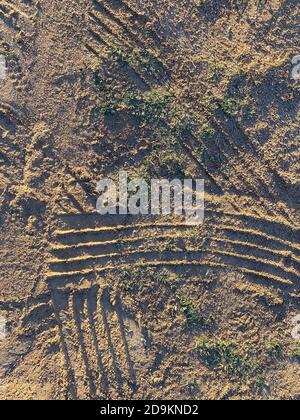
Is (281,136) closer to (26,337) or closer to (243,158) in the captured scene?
(243,158)

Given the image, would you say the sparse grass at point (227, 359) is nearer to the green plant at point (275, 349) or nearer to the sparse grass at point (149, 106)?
the green plant at point (275, 349)

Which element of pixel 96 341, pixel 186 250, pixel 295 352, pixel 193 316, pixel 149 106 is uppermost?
pixel 149 106

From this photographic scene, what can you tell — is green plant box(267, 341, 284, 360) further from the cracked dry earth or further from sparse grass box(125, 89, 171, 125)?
sparse grass box(125, 89, 171, 125)

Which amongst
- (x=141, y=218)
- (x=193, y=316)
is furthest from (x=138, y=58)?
(x=193, y=316)

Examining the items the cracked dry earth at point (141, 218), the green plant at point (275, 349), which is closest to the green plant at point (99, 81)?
the cracked dry earth at point (141, 218)

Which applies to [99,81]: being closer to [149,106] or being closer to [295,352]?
[149,106]

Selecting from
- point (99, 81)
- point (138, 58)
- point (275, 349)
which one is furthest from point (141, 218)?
point (275, 349)

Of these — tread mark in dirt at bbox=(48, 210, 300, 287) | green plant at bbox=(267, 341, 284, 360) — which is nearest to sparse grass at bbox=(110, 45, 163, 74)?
tread mark in dirt at bbox=(48, 210, 300, 287)

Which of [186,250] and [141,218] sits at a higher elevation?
[141,218]
